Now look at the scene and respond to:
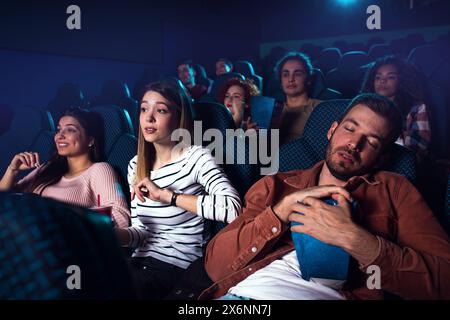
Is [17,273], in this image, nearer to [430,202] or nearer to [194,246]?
[194,246]

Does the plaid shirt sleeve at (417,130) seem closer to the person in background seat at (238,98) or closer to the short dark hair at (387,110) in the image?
the person in background seat at (238,98)

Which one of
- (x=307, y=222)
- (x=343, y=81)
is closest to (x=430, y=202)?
(x=307, y=222)

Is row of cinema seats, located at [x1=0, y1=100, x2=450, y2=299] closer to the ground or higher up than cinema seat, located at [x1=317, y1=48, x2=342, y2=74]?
closer to the ground

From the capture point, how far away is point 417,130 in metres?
2.02

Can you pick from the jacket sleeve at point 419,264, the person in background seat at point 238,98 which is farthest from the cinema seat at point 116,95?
the jacket sleeve at point 419,264

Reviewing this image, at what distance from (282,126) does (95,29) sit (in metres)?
3.63

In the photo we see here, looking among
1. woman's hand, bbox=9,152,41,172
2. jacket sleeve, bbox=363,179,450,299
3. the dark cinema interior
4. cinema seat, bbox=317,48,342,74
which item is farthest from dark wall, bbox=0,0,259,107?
jacket sleeve, bbox=363,179,450,299

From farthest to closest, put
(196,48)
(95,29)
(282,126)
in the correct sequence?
1. (196,48)
2. (95,29)
3. (282,126)

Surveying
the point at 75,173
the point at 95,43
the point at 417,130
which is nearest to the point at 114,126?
the point at 75,173

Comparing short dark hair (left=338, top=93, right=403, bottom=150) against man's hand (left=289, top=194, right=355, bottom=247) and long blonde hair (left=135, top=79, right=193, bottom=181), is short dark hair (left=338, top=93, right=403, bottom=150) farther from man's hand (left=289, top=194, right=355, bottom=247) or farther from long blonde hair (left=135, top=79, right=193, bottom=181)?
long blonde hair (left=135, top=79, right=193, bottom=181)

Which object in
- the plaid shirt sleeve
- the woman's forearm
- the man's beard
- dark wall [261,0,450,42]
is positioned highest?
dark wall [261,0,450,42]

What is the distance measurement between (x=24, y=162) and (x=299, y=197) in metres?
1.35

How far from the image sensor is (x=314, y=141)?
1354 millimetres

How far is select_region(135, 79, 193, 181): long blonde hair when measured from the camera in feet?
4.41
